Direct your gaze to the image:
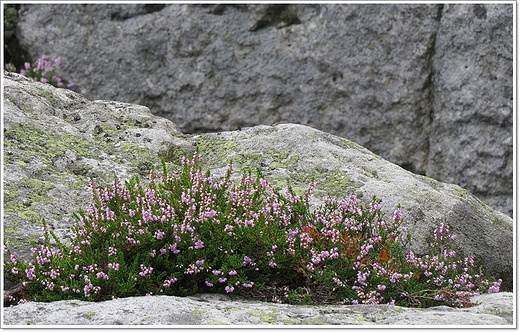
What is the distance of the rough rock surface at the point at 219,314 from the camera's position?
3.48m

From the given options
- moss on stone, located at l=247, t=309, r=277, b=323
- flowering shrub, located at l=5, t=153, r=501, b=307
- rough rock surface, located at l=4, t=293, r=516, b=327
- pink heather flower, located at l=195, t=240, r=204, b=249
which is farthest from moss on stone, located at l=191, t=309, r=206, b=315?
pink heather flower, located at l=195, t=240, r=204, b=249

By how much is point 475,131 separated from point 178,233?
6.06 metres

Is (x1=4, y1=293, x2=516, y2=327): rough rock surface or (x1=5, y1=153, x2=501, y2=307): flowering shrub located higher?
(x1=5, y1=153, x2=501, y2=307): flowering shrub

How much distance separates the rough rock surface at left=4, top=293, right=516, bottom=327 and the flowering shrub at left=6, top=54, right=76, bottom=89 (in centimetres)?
638

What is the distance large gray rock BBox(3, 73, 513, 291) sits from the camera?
15.9ft

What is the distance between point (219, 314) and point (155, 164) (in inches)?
84.1

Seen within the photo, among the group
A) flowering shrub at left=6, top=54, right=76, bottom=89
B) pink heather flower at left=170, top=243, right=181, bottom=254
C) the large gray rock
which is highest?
flowering shrub at left=6, top=54, right=76, bottom=89

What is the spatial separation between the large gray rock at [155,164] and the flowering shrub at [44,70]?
363cm

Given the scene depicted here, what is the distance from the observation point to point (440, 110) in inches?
364

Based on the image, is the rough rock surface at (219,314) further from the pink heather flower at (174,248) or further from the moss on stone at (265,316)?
the pink heather flower at (174,248)

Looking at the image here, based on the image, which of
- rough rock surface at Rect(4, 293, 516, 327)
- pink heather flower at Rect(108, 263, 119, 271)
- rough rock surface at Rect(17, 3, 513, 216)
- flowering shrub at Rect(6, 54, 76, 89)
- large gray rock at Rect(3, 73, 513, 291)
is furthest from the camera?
flowering shrub at Rect(6, 54, 76, 89)

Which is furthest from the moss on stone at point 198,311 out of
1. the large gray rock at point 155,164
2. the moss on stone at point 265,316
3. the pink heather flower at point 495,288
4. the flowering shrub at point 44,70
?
the flowering shrub at point 44,70

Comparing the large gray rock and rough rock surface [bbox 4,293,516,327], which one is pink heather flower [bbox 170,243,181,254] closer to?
rough rock surface [bbox 4,293,516,327]

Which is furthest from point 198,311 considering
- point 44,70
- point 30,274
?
point 44,70
